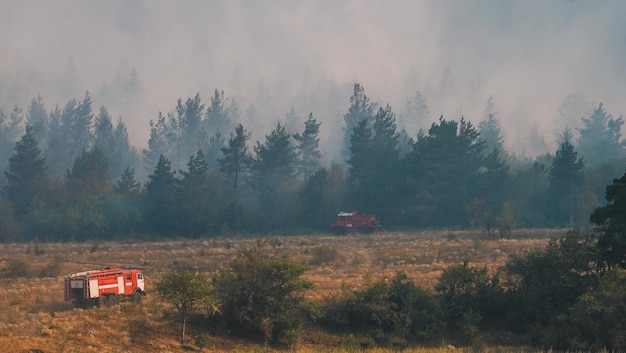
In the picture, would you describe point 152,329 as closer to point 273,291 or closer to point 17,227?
point 273,291

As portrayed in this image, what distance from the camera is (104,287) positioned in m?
36.1

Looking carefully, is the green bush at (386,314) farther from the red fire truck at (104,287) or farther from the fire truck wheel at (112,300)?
the fire truck wheel at (112,300)

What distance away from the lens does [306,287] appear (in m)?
34.2

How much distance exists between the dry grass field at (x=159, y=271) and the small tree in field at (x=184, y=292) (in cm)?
128

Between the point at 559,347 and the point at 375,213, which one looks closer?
the point at 559,347

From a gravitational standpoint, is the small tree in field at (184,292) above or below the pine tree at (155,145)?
below

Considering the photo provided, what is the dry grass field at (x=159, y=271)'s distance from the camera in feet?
95.5

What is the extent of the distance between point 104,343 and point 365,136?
287ft

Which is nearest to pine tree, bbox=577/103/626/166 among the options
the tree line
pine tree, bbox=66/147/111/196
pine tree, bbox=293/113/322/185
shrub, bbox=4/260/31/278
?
the tree line

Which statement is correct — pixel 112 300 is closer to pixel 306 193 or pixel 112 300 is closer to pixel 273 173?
pixel 306 193

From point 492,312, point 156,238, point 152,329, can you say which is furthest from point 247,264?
point 156,238

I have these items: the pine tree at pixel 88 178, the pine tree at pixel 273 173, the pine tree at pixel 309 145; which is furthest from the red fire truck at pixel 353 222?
the pine tree at pixel 88 178

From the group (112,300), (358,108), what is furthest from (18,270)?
(358,108)

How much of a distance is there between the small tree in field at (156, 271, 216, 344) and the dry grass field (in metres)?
1.28
